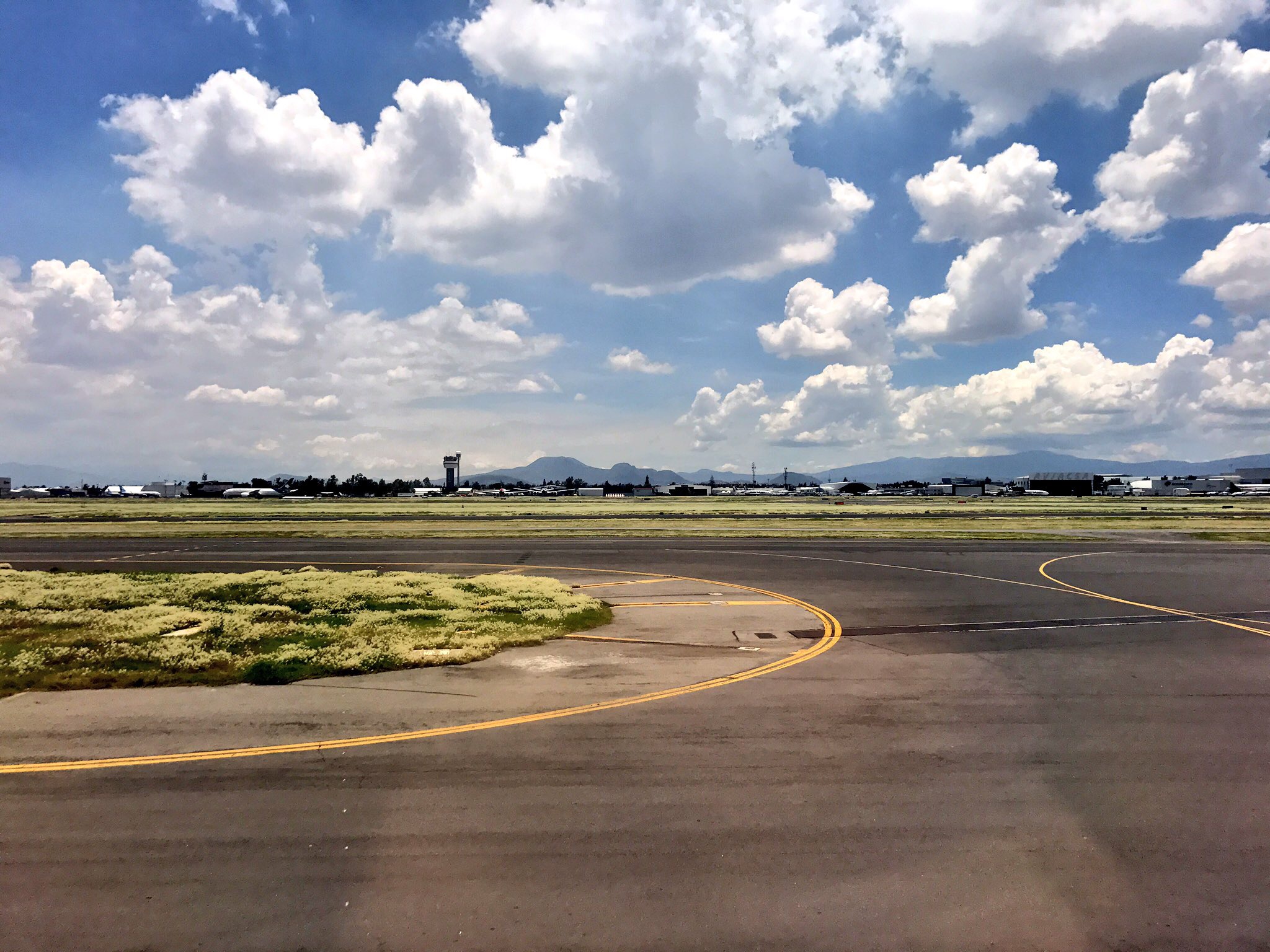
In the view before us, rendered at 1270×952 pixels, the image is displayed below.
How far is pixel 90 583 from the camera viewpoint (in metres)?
27.1

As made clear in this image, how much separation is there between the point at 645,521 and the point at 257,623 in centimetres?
5682

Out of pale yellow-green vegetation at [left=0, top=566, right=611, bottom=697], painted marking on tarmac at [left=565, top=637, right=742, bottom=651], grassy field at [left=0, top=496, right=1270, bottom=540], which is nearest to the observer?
pale yellow-green vegetation at [left=0, top=566, right=611, bottom=697]

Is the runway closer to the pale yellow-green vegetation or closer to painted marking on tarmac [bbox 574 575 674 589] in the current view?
the pale yellow-green vegetation

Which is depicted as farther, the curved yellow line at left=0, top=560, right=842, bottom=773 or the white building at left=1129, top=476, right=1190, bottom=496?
the white building at left=1129, top=476, right=1190, bottom=496

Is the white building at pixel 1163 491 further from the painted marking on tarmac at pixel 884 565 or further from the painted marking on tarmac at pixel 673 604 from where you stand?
the painted marking on tarmac at pixel 673 604

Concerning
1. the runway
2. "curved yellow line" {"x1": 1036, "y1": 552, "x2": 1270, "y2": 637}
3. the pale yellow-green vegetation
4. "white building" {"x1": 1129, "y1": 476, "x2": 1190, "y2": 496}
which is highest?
"white building" {"x1": 1129, "y1": 476, "x2": 1190, "y2": 496}

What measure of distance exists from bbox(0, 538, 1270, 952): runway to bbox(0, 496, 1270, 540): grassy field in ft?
140

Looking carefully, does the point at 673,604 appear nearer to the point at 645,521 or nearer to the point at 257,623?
the point at 257,623

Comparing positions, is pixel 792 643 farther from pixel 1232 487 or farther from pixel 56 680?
pixel 1232 487

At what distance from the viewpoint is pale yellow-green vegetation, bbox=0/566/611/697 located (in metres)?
15.8

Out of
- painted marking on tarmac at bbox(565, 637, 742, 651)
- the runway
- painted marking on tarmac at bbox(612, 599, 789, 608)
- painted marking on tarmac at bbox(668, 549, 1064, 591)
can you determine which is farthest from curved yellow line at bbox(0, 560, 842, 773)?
painted marking on tarmac at bbox(668, 549, 1064, 591)

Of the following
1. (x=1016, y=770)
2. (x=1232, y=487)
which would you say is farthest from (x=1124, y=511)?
(x=1232, y=487)

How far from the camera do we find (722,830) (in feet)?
28.2

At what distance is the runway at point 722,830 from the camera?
685 cm
